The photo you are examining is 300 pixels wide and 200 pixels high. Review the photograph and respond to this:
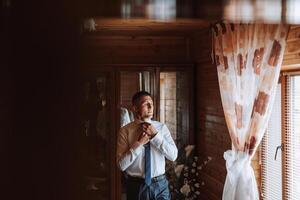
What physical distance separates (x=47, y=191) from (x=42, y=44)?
6cm

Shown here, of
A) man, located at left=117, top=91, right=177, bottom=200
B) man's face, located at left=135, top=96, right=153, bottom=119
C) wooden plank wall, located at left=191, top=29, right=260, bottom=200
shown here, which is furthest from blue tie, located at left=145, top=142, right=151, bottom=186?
wooden plank wall, located at left=191, top=29, right=260, bottom=200

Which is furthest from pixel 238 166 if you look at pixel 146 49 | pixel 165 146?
pixel 146 49

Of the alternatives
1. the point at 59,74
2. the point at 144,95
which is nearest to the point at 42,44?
the point at 59,74

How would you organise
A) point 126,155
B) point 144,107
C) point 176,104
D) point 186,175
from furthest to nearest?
1. point 176,104
2. point 186,175
3. point 144,107
4. point 126,155

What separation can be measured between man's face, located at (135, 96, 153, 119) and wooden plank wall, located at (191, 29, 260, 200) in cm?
56

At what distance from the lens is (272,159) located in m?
2.13

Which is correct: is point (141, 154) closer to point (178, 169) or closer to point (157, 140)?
point (157, 140)

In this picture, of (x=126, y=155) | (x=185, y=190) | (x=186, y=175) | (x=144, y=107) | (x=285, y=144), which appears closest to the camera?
(x=285, y=144)

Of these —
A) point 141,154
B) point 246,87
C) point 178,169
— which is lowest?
point 178,169

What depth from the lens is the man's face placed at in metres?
2.33

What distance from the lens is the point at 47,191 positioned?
6.7 inches

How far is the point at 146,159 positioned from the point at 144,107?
1.09 ft

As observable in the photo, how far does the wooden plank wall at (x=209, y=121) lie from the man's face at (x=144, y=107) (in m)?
0.56

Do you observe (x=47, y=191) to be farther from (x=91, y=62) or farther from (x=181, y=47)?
(x=181, y=47)
